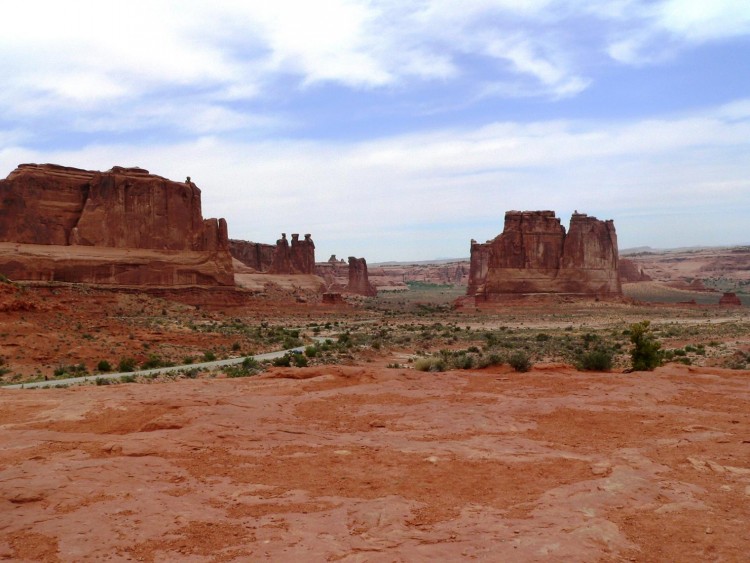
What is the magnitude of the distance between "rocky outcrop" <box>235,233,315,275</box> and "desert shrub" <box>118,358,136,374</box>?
7303 centimetres

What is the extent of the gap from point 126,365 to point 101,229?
1127 inches

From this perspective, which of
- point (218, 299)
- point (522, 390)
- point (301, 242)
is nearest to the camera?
point (522, 390)

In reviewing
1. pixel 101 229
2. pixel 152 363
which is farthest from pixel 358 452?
pixel 101 229

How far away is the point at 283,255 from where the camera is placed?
97.8 m

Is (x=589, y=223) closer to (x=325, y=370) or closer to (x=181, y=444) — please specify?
(x=325, y=370)

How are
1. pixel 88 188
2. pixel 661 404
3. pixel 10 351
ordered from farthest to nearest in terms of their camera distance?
pixel 88 188 < pixel 10 351 < pixel 661 404

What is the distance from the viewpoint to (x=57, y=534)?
625 cm

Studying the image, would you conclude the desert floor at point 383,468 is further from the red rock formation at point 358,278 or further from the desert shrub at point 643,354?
the red rock formation at point 358,278

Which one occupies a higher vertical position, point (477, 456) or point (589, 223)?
point (589, 223)

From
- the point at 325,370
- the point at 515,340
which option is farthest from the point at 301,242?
the point at 325,370

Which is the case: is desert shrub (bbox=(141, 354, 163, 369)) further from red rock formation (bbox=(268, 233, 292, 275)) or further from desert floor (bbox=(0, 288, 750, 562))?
red rock formation (bbox=(268, 233, 292, 275))

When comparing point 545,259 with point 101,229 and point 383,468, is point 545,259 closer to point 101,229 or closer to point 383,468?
point 101,229

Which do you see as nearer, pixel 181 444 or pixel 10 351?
pixel 181 444

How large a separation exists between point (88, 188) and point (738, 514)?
51.4 m
